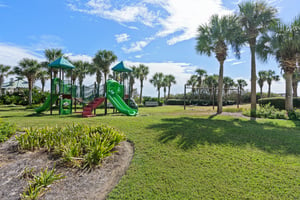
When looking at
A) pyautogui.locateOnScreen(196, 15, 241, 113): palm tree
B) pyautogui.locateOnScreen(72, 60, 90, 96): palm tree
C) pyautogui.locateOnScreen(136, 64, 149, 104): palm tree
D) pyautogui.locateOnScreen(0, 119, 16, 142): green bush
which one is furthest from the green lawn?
pyautogui.locateOnScreen(136, 64, 149, 104): palm tree

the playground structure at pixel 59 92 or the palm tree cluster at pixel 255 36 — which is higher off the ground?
the palm tree cluster at pixel 255 36

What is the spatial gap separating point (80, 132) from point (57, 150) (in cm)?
99

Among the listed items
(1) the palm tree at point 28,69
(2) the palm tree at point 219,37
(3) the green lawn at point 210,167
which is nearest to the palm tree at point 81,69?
(1) the palm tree at point 28,69

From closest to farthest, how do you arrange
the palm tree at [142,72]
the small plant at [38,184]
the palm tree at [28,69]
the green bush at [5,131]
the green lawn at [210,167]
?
the small plant at [38,184]
the green lawn at [210,167]
the green bush at [5,131]
the palm tree at [28,69]
the palm tree at [142,72]

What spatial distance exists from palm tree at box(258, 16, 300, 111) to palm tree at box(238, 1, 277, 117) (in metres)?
0.61

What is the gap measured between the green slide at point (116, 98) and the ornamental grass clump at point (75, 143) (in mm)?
5074

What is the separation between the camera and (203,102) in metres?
24.2

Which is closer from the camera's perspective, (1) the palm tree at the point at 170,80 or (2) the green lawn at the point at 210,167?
(2) the green lawn at the point at 210,167

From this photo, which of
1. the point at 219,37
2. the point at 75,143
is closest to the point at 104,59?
the point at 219,37

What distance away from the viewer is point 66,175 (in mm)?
3268

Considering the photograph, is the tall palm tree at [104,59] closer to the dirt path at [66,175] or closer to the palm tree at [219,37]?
the palm tree at [219,37]

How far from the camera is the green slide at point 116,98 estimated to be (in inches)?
406

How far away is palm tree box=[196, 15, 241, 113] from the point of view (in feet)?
37.9

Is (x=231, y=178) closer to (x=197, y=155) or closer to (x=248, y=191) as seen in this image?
(x=248, y=191)
